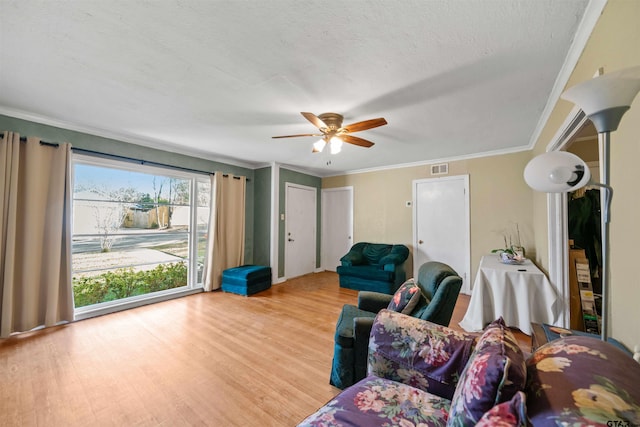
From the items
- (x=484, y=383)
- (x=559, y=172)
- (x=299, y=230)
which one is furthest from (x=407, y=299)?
(x=299, y=230)

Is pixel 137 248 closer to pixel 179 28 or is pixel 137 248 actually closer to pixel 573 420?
pixel 179 28

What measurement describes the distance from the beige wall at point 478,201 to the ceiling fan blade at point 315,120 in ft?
9.35

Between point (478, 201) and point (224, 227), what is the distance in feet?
14.5

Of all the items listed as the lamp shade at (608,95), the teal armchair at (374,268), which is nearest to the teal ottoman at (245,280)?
the teal armchair at (374,268)

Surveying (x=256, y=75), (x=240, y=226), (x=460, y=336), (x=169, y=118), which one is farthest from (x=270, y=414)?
(x=240, y=226)

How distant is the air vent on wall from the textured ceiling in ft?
4.39

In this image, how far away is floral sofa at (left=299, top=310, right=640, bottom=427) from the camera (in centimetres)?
61

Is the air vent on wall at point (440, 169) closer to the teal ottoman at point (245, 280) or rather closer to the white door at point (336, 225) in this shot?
the white door at point (336, 225)

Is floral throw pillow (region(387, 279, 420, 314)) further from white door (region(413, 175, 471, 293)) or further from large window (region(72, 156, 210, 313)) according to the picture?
large window (region(72, 156, 210, 313))

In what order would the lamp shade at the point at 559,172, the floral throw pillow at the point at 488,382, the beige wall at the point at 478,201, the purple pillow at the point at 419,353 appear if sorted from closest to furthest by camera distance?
1. the floral throw pillow at the point at 488,382
2. the lamp shade at the point at 559,172
3. the purple pillow at the point at 419,353
4. the beige wall at the point at 478,201

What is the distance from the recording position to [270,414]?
1643 millimetres

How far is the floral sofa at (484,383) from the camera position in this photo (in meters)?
0.61

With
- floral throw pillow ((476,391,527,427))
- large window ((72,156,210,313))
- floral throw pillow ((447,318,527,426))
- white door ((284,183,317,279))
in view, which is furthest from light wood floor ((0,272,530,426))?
white door ((284,183,317,279))

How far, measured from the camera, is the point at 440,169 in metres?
4.49
